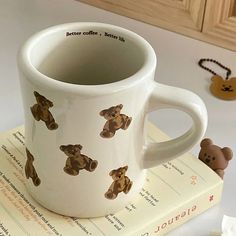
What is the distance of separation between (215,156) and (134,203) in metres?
0.09

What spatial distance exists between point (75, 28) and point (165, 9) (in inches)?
9.7

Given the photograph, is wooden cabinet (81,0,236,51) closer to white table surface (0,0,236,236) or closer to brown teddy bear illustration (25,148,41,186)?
white table surface (0,0,236,236)

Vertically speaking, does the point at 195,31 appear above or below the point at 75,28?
below

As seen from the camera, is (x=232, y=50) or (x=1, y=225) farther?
(x=232, y=50)

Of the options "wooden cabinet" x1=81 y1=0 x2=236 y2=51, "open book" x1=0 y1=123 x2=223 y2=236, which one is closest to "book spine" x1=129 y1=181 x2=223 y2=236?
"open book" x1=0 y1=123 x2=223 y2=236

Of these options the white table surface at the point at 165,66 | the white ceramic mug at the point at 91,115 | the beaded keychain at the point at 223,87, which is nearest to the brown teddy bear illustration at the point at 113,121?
the white ceramic mug at the point at 91,115

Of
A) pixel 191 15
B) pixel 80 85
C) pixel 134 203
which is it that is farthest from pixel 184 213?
pixel 191 15

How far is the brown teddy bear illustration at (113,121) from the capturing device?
440mm

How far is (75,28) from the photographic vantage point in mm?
493

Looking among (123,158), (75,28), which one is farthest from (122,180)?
(75,28)

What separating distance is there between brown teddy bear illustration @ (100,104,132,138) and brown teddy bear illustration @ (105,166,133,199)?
37 millimetres

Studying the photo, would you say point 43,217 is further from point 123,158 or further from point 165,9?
point 165,9

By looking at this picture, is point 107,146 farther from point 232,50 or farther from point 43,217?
point 232,50

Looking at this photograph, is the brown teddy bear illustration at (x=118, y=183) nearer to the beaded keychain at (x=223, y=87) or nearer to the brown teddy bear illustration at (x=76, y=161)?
the brown teddy bear illustration at (x=76, y=161)
